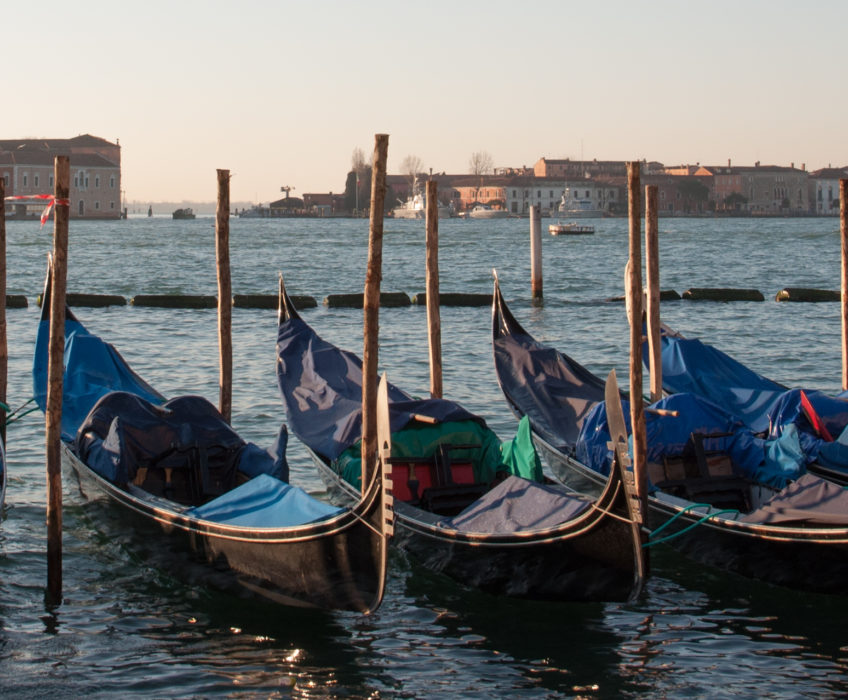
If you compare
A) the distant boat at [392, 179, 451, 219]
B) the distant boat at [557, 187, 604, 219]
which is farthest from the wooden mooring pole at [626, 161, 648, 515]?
the distant boat at [392, 179, 451, 219]

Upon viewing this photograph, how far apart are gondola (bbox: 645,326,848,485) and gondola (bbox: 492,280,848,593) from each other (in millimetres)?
320

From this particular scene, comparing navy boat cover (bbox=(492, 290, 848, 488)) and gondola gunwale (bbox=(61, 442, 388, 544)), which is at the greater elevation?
navy boat cover (bbox=(492, 290, 848, 488))

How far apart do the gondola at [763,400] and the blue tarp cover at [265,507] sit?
9.00ft

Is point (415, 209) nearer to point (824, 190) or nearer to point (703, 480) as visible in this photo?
point (824, 190)

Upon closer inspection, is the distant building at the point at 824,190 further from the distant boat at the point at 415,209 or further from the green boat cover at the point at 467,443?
the green boat cover at the point at 467,443

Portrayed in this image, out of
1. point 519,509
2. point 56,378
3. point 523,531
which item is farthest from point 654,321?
point 56,378

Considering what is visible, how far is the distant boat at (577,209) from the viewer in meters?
75.7

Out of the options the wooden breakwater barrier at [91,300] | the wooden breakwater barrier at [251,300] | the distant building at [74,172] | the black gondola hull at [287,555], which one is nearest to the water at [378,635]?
the black gondola hull at [287,555]

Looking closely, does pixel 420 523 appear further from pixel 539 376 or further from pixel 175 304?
pixel 175 304

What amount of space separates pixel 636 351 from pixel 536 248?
12.8 meters

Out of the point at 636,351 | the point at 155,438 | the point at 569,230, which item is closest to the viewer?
the point at 636,351

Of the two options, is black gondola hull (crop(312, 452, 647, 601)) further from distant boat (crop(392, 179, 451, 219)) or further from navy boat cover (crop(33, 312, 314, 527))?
A: distant boat (crop(392, 179, 451, 219))

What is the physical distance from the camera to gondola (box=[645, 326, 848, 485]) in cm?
616

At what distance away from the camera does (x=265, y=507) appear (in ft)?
16.5
